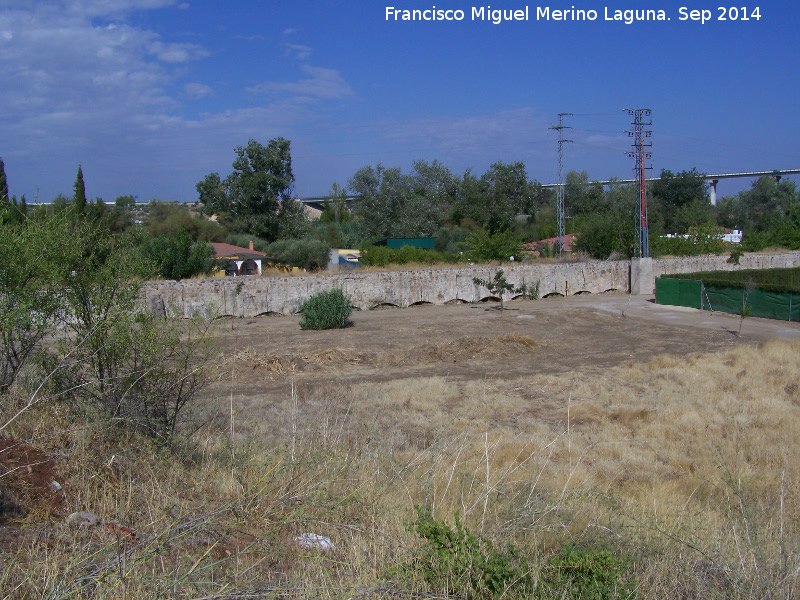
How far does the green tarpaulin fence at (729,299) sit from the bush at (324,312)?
15.3 metres

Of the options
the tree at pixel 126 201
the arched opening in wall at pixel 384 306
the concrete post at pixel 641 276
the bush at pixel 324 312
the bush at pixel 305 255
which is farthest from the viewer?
the tree at pixel 126 201

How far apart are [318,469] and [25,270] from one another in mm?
3770

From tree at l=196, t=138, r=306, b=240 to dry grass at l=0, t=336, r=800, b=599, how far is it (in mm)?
51044

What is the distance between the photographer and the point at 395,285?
32.5m

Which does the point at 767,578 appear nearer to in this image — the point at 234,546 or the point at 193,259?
the point at 234,546

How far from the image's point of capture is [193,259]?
106 feet

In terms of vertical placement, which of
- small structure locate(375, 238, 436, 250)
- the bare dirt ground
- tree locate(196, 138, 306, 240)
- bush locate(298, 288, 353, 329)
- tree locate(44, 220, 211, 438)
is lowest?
the bare dirt ground

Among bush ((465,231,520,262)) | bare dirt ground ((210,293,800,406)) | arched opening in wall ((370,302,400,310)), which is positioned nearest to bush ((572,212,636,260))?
bush ((465,231,520,262))

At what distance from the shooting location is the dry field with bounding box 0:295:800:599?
3662 millimetres

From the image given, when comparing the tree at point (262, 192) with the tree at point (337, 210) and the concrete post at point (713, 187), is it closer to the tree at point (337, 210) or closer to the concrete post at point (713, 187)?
the tree at point (337, 210)

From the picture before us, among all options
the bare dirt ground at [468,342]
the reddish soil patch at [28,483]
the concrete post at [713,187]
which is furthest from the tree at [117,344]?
the concrete post at [713,187]

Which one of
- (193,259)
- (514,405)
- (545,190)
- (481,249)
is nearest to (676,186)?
(545,190)

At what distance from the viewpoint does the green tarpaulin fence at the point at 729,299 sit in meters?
25.0

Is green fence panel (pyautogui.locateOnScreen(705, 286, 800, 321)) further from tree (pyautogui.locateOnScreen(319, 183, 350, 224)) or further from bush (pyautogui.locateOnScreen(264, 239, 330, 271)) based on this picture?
tree (pyautogui.locateOnScreen(319, 183, 350, 224))
